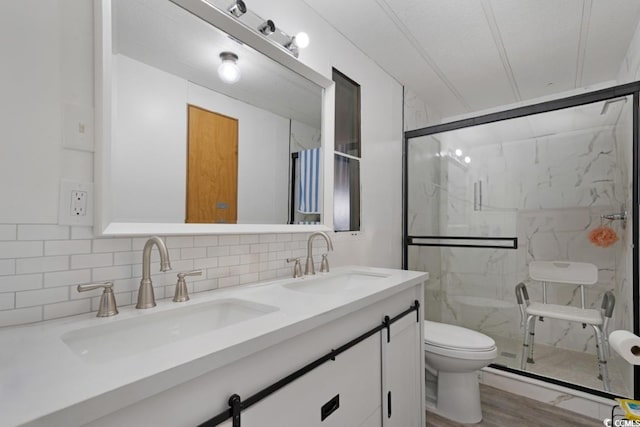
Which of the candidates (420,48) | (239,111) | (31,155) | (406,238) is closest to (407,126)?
(420,48)

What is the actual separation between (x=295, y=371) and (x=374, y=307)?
18.8 inches

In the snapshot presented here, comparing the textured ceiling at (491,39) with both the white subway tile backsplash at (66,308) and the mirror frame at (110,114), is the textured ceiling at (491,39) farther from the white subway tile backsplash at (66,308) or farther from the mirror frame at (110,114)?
the white subway tile backsplash at (66,308)

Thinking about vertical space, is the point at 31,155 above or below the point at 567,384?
above

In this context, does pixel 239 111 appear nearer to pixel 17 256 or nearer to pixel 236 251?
pixel 236 251

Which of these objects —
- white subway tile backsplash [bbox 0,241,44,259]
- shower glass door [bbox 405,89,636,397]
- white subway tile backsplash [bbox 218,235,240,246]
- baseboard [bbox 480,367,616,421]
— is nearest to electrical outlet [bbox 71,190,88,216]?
white subway tile backsplash [bbox 0,241,44,259]

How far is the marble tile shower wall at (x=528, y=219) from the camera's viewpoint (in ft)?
6.50

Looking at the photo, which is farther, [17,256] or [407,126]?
[407,126]

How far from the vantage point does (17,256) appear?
79 cm

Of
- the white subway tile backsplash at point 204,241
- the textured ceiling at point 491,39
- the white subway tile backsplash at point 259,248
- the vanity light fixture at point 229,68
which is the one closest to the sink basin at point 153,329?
the white subway tile backsplash at point 204,241

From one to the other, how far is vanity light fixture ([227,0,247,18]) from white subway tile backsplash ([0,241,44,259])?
104cm

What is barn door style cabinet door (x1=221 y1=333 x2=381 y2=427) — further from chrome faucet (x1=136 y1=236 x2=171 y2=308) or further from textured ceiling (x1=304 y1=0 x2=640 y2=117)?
textured ceiling (x1=304 y1=0 x2=640 y2=117)

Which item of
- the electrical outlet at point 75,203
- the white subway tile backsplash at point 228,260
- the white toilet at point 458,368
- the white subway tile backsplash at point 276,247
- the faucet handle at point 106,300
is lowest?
the white toilet at point 458,368

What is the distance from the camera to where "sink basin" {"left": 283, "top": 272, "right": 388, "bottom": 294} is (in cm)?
143

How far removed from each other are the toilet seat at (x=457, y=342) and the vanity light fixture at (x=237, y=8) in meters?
1.90
